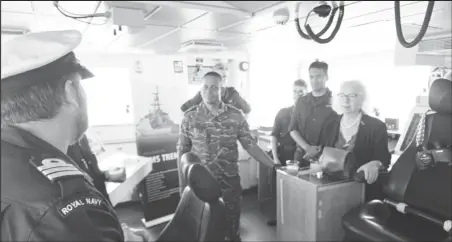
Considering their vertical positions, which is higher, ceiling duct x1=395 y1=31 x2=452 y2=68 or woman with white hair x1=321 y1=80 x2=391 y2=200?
ceiling duct x1=395 y1=31 x2=452 y2=68

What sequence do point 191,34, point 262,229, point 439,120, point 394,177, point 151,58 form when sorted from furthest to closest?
point 151,58 < point 262,229 < point 191,34 < point 394,177 < point 439,120

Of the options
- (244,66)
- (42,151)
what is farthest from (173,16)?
(244,66)

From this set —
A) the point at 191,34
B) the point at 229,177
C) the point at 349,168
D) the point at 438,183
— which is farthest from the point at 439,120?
the point at 191,34

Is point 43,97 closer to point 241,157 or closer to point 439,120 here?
point 439,120

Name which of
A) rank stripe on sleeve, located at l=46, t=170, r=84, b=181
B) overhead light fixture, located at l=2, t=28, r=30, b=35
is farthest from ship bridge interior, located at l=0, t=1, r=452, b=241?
rank stripe on sleeve, located at l=46, t=170, r=84, b=181

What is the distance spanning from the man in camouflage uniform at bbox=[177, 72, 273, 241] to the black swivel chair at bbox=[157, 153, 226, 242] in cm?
77

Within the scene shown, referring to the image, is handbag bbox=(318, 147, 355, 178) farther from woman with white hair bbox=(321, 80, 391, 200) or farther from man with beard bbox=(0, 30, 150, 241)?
man with beard bbox=(0, 30, 150, 241)

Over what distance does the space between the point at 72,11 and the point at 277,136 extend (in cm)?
241

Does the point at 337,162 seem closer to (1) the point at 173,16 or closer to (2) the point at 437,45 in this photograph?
(2) the point at 437,45

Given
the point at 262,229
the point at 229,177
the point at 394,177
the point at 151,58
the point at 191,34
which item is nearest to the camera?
the point at 394,177

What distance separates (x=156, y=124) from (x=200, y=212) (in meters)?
2.04

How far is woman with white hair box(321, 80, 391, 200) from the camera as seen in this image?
1.91 metres

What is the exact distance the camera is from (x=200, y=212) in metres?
1.23

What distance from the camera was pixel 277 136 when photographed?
299 cm
